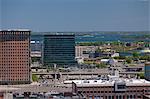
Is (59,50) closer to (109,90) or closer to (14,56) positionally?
(14,56)

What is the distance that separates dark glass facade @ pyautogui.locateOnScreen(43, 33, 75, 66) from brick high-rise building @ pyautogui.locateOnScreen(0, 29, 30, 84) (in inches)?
228

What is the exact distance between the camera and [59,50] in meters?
29.2

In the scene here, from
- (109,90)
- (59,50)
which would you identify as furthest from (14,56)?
(109,90)

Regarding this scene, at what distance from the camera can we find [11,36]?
23.2 m

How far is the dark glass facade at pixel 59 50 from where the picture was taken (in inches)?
1134

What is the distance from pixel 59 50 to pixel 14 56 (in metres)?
6.88

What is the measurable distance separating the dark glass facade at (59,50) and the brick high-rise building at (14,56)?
19.0ft

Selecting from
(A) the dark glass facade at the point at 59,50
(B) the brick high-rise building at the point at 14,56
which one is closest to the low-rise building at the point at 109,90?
(B) the brick high-rise building at the point at 14,56

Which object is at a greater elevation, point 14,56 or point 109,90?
point 14,56

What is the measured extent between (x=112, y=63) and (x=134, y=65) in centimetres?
168

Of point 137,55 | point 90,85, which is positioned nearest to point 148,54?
point 137,55

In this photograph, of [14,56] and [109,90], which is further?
[14,56]

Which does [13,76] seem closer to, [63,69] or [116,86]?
[63,69]

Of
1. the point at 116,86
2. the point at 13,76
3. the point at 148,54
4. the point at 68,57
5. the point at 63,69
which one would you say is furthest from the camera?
the point at 148,54
